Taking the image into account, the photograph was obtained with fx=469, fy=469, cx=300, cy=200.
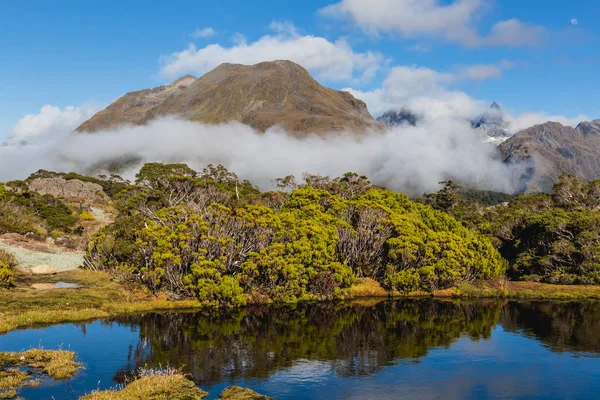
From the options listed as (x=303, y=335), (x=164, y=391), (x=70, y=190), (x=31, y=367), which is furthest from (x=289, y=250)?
(x=70, y=190)

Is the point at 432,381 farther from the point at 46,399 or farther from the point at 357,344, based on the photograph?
the point at 46,399

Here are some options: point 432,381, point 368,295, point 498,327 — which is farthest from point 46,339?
point 498,327

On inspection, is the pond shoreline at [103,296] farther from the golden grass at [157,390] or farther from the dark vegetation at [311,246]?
the golden grass at [157,390]

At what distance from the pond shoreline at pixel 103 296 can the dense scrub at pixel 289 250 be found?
2.09 meters

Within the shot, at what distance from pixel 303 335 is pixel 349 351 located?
665 cm

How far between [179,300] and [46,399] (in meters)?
29.2

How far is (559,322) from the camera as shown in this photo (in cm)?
5575

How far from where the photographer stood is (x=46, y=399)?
1123 inches

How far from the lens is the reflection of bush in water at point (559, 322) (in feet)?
154

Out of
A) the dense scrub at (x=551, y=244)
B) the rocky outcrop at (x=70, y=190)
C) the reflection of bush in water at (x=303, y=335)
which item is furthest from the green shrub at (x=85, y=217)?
the dense scrub at (x=551, y=244)

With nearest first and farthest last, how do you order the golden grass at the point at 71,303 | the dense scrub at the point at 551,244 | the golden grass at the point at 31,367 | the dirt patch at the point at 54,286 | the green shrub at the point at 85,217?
the golden grass at the point at 31,367
the golden grass at the point at 71,303
the dirt patch at the point at 54,286
the dense scrub at the point at 551,244
the green shrub at the point at 85,217

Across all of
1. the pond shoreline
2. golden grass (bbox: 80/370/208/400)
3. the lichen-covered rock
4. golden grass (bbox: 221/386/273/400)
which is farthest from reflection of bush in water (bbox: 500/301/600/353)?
the lichen-covered rock

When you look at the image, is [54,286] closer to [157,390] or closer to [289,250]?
[289,250]

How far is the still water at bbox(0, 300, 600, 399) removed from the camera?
3331 centimetres
